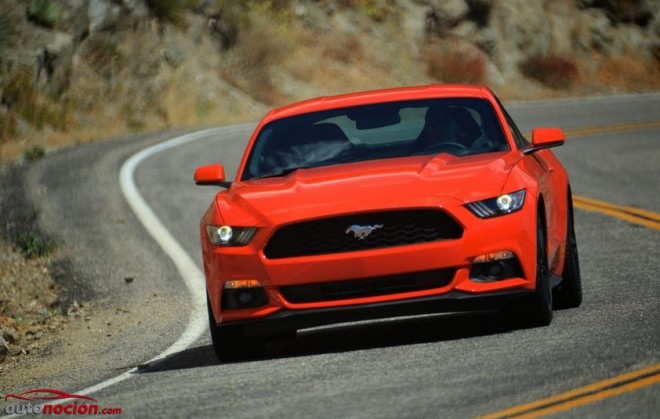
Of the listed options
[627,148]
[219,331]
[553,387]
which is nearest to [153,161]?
[627,148]

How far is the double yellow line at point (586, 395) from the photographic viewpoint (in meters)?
6.45

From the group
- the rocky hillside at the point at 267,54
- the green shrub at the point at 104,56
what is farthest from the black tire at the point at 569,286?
the green shrub at the point at 104,56

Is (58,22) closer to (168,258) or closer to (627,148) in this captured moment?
(627,148)

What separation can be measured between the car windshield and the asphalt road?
1.14 m

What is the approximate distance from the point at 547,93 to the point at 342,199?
3880 cm

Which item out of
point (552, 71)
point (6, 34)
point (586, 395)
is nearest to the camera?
point (586, 395)

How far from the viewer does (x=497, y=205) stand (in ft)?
28.8

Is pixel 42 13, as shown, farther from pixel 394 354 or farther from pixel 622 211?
pixel 394 354

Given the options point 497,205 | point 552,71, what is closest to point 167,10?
point 552,71

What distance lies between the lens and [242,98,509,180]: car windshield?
9961 millimetres

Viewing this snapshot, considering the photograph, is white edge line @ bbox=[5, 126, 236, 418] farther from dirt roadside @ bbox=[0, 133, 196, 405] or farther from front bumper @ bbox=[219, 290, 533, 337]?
front bumper @ bbox=[219, 290, 533, 337]

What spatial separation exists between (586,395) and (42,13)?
2993cm

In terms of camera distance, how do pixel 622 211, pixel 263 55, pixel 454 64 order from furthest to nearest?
pixel 454 64 < pixel 263 55 < pixel 622 211

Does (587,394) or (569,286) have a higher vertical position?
(587,394)
